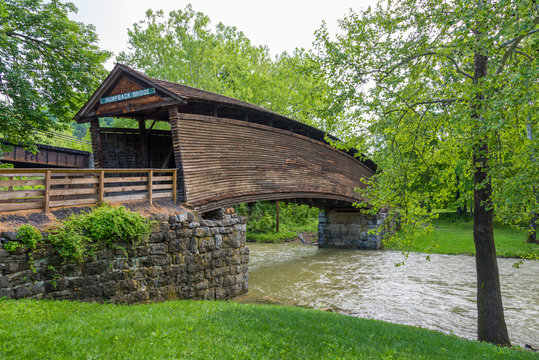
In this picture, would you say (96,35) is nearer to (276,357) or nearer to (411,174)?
(411,174)

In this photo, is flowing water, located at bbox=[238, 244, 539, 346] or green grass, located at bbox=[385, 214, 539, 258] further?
green grass, located at bbox=[385, 214, 539, 258]

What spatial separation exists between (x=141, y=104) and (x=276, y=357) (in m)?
8.50

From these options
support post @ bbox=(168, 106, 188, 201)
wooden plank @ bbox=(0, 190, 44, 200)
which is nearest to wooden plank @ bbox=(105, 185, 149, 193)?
support post @ bbox=(168, 106, 188, 201)

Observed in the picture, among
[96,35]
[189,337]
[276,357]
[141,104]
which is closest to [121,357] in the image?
[189,337]

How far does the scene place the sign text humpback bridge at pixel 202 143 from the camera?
9.92m

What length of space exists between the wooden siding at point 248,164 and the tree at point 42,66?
4.77 metres

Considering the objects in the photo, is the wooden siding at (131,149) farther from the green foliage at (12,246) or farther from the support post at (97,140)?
the green foliage at (12,246)

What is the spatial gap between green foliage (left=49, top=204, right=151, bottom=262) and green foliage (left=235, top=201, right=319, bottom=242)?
1736cm

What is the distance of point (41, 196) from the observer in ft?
21.9

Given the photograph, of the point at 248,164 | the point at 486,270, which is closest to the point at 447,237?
the point at 248,164

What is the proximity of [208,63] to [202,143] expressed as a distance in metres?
18.5

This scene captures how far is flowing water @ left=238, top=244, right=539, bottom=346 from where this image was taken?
9109 mm

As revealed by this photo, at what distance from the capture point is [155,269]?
26.0 ft

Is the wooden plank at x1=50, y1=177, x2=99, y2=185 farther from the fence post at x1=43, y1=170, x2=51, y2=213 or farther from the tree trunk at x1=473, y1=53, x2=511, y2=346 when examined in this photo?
the tree trunk at x1=473, y1=53, x2=511, y2=346
